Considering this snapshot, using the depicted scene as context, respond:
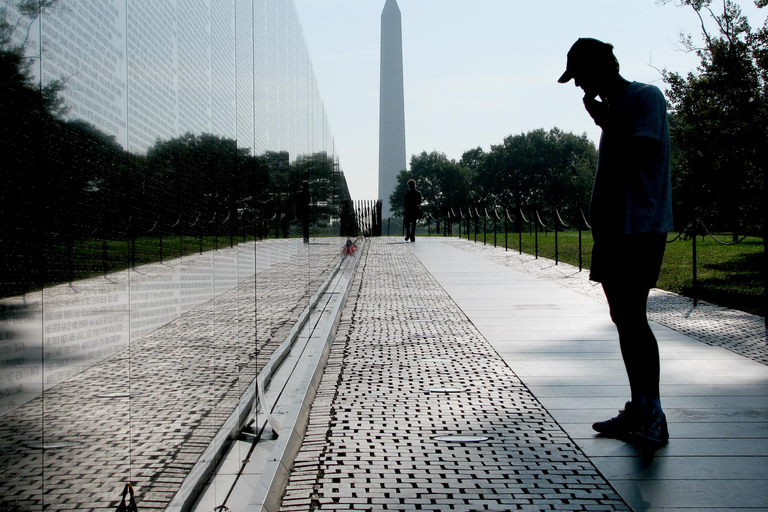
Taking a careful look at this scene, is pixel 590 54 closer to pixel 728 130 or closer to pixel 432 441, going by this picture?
pixel 432 441

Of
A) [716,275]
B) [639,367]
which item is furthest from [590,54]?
[716,275]

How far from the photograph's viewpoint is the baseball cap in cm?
422

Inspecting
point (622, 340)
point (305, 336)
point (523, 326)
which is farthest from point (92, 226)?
point (523, 326)

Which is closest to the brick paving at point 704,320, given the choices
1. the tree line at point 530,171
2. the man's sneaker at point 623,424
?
the man's sneaker at point 623,424

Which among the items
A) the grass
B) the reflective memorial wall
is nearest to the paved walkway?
the reflective memorial wall

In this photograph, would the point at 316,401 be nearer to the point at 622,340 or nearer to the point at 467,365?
the point at 467,365

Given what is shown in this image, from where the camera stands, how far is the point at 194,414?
2.77 m

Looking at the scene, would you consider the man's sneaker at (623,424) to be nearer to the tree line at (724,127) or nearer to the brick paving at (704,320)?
the brick paving at (704,320)

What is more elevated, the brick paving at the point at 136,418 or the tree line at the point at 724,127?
the tree line at the point at 724,127

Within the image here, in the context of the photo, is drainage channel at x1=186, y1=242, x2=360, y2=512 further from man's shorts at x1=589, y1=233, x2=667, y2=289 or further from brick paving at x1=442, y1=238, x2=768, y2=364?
brick paving at x1=442, y1=238, x2=768, y2=364

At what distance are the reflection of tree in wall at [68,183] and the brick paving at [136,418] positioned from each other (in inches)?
11.6

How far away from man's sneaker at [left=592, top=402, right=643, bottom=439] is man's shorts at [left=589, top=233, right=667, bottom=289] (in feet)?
2.20

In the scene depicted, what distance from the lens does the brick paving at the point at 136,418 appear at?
1460mm

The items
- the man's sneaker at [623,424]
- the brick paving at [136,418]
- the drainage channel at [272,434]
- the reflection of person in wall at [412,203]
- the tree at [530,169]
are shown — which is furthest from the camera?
the tree at [530,169]
